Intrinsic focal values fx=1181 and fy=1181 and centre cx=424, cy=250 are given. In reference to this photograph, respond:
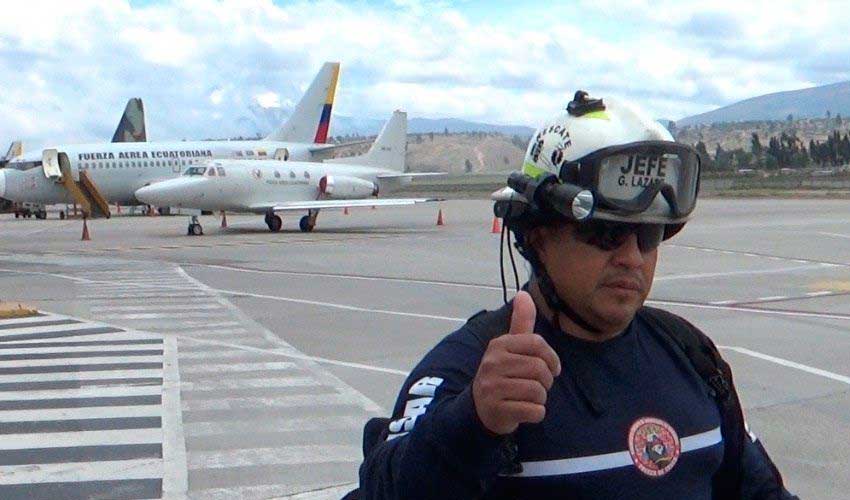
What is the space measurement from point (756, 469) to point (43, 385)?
29.7ft

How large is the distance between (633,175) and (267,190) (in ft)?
124

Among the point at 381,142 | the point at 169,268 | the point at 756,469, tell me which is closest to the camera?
the point at 756,469

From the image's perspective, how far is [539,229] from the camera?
2646 millimetres

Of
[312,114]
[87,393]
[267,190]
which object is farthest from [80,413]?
[312,114]

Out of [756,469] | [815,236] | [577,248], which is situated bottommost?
A: [815,236]

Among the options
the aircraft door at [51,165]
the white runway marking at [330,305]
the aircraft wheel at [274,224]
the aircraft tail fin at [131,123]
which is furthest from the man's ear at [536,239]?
the aircraft tail fin at [131,123]

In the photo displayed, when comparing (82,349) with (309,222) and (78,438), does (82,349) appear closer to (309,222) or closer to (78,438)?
(78,438)

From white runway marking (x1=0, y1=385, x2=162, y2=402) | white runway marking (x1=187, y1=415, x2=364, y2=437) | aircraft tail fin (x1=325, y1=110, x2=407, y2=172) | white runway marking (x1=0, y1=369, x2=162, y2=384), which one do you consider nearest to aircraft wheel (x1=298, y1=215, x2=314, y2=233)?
aircraft tail fin (x1=325, y1=110, x2=407, y2=172)

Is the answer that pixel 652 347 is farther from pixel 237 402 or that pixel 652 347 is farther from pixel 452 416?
pixel 237 402

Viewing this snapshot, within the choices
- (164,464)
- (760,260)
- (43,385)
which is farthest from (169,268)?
(164,464)

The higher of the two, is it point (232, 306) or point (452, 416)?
point (452, 416)

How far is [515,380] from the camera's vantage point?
2.07m

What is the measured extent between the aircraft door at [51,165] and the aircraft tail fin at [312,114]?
1337cm

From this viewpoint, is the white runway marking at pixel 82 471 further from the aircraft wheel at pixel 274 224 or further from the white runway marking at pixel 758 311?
the aircraft wheel at pixel 274 224
